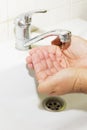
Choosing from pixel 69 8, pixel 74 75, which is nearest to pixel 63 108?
pixel 74 75

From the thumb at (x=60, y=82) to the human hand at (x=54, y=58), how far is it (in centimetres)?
4

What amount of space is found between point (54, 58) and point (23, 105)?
0.14 m

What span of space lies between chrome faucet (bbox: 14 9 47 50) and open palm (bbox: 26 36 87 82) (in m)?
0.04

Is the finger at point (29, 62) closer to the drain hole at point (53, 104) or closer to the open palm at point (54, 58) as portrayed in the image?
the open palm at point (54, 58)

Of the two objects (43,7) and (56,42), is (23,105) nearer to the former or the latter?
(56,42)

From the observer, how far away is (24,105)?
2.30 feet

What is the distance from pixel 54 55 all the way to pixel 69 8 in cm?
22

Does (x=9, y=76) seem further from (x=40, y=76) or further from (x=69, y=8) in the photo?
(x=69, y=8)

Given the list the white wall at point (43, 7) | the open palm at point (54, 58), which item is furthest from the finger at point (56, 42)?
the white wall at point (43, 7)

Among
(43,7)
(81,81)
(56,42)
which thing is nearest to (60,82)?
(81,81)

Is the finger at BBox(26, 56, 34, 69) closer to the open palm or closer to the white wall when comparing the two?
the open palm

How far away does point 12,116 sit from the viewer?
66 centimetres

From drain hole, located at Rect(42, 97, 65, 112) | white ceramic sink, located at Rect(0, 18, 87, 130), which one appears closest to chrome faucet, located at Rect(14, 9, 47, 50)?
white ceramic sink, located at Rect(0, 18, 87, 130)

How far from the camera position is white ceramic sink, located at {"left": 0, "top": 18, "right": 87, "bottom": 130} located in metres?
0.65
